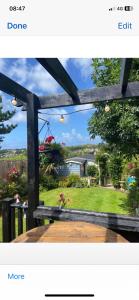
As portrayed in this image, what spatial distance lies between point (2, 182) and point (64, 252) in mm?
9967

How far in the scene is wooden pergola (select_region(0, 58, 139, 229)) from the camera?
3.54 m

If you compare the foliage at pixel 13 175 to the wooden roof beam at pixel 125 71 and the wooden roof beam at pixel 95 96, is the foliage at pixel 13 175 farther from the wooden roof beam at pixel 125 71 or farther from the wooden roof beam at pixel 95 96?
the wooden roof beam at pixel 125 71

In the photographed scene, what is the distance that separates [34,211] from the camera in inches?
161

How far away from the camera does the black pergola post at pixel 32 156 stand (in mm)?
4129

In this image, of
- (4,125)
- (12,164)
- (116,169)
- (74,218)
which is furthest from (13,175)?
(74,218)

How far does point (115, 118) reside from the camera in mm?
8391

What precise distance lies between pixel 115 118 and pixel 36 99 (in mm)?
4564

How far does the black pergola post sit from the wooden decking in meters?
1.22

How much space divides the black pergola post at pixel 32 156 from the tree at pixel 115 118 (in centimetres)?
370
